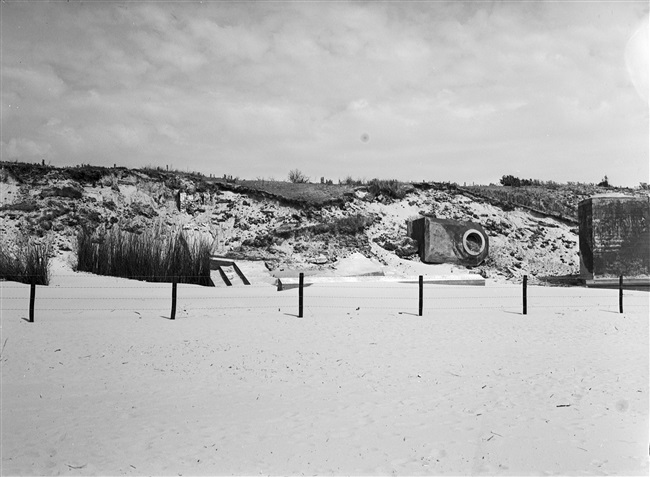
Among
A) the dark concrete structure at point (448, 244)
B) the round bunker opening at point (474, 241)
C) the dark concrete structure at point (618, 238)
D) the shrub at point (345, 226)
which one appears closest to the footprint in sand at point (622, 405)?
the dark concrete structure at point (618, 238)

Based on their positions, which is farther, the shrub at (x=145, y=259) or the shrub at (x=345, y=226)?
the shrub at (x=345, y=226)

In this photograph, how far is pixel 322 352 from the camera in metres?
9.37

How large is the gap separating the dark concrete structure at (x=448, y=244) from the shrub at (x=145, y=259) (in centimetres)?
994

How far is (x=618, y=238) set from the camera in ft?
68.6

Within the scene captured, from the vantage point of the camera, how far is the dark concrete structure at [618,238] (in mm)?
20750

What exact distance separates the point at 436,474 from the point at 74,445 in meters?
3.36

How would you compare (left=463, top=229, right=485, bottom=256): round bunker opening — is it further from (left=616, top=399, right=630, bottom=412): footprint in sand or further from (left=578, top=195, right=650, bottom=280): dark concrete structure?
(left=616, top=399, right=630, bottom=412): footprint in sand

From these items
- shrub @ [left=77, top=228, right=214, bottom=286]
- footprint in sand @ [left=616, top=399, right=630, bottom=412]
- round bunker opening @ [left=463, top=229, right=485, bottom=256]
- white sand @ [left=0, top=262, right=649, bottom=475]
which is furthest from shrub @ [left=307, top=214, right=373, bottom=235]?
footprint in sand @ [left=616, top=399, right=630, bottom=412]

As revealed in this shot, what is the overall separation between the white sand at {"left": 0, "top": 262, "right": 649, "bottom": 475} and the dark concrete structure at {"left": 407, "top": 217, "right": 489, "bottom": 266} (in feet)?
38.5

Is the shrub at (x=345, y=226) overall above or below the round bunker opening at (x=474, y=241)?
above

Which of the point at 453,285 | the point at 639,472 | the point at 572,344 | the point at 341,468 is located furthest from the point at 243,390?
the point at 453,285

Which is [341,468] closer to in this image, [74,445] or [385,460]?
[385,460]

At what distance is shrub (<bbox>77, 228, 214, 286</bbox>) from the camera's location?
2009 cm

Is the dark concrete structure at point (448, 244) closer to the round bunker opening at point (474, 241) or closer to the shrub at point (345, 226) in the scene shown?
the round bunker opening at point (474, 241)
